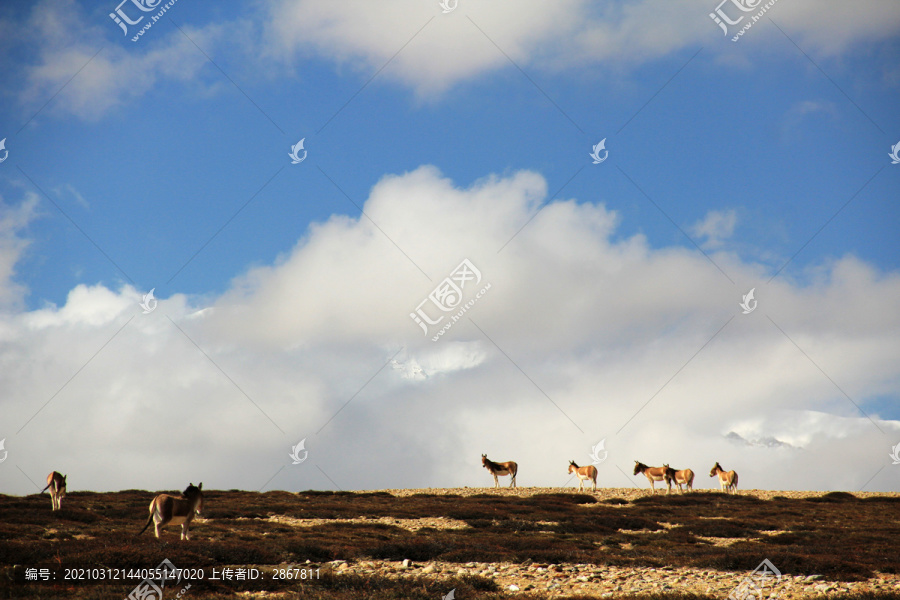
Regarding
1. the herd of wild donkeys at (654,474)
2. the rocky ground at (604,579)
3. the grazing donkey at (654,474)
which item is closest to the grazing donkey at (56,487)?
the rocky ground at (604,579)

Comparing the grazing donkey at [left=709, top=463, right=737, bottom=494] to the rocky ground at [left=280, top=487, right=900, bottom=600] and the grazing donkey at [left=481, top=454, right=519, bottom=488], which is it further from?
the rocky ground at [left=280, top=487, right=900, bottom=600]

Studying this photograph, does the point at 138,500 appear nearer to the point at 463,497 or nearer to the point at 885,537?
the point at 463,497

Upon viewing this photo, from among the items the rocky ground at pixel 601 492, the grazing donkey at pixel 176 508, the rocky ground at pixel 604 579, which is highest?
the grazing donkey at pixel 176 508

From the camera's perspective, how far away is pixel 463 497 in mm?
40562

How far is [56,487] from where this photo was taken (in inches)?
1141

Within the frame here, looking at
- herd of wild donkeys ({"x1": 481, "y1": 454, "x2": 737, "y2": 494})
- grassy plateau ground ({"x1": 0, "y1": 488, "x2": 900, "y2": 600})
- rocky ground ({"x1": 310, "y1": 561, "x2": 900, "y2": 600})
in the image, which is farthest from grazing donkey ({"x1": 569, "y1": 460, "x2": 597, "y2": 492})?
rocky ground ({"x1": 310, "y1": 561, "x2": 900, "y2": 600})

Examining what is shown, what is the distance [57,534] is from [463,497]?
24.8 meters

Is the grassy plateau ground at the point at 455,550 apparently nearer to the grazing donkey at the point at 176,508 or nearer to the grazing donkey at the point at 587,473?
the grazing donkey at the point at 176,508

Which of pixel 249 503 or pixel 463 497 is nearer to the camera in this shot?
pixel 249 503

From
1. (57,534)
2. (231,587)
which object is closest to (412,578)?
(231,587)

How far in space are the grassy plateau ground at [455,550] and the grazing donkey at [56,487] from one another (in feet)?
2.70

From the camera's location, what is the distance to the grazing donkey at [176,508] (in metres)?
18.0

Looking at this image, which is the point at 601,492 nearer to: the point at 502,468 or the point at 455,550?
the point at 502,468

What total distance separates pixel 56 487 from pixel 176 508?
49.3ft
